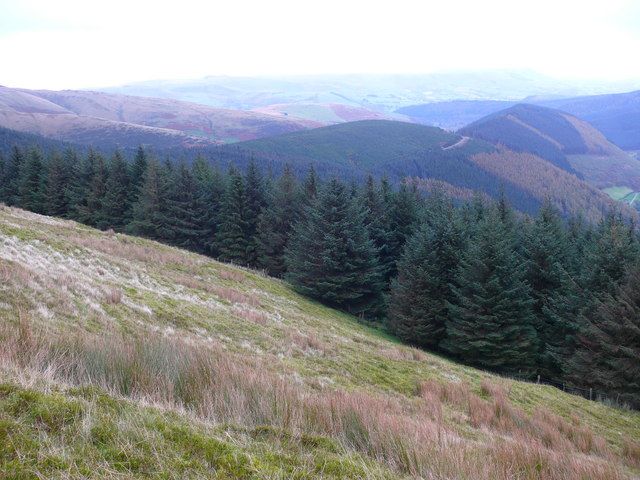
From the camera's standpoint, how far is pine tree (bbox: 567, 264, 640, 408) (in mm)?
22547

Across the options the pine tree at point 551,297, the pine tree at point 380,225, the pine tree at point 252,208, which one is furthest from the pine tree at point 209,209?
the pine tree at point 551,297

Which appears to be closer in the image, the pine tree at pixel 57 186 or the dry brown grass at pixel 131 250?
the dry brown grass at pixel 131 250

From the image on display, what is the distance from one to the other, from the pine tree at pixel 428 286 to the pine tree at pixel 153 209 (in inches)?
1078

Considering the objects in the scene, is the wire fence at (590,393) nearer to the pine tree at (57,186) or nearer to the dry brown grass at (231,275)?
the dry brown grass at (231,275)

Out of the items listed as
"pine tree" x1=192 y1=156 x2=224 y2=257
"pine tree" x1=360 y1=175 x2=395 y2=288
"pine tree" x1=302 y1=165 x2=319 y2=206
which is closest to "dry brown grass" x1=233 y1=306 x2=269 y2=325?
"pine tree" x1=360 y1=175 x2=395 y2=288

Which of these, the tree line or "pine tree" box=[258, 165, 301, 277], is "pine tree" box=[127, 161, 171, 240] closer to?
the tree line

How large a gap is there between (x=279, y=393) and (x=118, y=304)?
769 centimetres

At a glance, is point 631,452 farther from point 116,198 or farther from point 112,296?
point 116,198

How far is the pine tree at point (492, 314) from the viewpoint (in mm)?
28031

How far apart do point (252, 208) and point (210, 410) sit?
43.2 metres

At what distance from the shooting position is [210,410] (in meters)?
5.32

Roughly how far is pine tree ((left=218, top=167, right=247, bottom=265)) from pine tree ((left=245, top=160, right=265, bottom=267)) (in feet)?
1.40

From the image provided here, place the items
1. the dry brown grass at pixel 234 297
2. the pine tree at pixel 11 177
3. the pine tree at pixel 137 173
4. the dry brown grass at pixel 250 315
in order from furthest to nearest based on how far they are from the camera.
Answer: the pine tree at pixel 11 177, the pine tree at pixel 137 173, the dry brown grass at pixel 234 297, the dry brown grass at pixel 250 315

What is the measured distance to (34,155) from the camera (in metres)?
57.8
